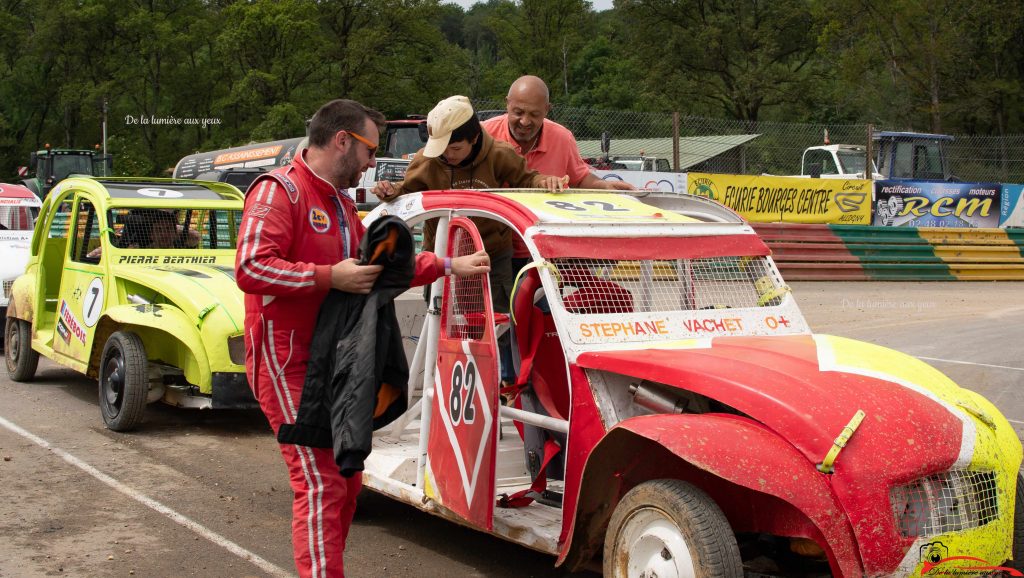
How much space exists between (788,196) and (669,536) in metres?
16.6

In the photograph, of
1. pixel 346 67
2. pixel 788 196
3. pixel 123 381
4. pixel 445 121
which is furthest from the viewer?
pixel 346 67

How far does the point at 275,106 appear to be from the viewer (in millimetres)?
44656

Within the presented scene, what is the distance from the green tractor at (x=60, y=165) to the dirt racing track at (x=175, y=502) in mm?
22441

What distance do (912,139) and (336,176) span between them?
24.9m

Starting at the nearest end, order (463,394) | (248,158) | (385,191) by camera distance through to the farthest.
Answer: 1. (463,394)
2. (385,191)
3. (248,158)

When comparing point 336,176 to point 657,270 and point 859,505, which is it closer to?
point 657,270

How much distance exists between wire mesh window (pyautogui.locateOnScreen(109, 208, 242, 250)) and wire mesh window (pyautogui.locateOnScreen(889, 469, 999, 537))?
681 cm

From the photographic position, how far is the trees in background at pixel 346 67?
44.3m

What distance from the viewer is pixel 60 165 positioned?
31828 millimetres

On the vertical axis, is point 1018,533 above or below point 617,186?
below

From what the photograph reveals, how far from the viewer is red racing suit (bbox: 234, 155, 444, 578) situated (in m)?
3.64

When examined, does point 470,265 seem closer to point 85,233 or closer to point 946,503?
point 946,503

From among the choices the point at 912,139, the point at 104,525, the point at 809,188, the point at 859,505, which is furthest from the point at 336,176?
the point at 912,139

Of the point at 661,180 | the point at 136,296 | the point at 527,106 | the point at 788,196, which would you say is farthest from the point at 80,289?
the point at 788,196
